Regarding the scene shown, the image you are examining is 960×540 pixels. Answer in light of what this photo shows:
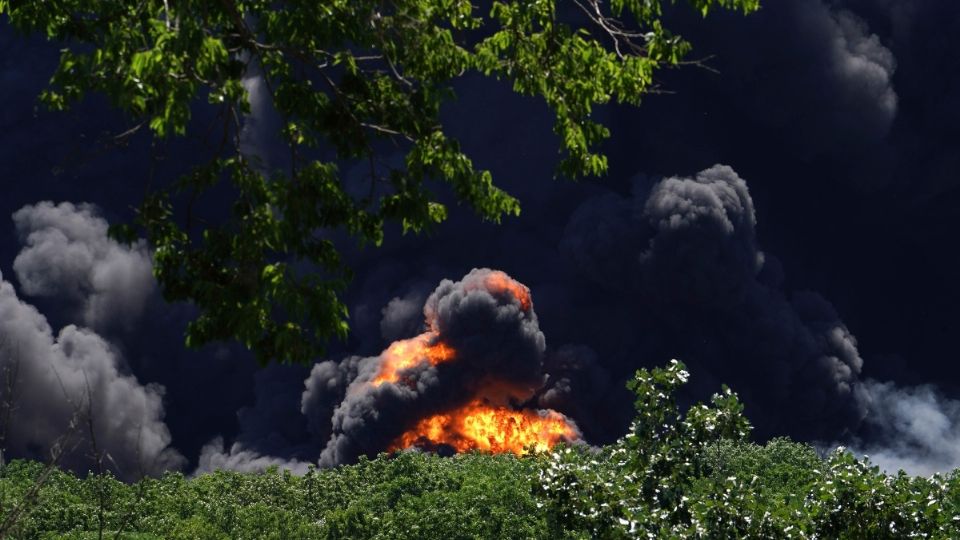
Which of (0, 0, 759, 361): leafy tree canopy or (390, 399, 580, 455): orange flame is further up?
(390, 399, 580, 455): orange flame

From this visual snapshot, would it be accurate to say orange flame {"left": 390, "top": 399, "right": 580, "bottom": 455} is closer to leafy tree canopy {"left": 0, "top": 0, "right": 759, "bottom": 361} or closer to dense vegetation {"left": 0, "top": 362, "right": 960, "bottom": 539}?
dense vegetation {"left": 0, "top": 362, "right": 960, "bottom": 539}

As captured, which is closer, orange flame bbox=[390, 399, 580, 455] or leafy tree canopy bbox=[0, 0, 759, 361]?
leafy tree canopy bbox=[0, 0, 759, 361]

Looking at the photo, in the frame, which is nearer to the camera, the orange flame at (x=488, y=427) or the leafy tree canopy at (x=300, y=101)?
the leafy tree canopy at (x=300, y=101)

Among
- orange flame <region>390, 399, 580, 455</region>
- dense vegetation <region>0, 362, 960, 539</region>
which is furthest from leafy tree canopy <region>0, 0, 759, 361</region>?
orange flame <region>390, 399, 580, 455</region>

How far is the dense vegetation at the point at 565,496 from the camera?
19.8m

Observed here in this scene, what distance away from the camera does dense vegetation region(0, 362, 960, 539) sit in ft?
64.8

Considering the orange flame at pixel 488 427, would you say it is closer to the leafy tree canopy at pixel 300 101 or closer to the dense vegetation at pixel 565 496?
the dense vegetation at pixel 565 496

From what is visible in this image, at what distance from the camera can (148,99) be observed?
1558 centimetres

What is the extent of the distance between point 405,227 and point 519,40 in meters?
3.16

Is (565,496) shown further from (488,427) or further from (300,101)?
(488,427)

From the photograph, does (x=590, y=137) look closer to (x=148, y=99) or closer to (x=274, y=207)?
(x=274, y=207)

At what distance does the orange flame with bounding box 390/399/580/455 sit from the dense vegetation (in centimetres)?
4823

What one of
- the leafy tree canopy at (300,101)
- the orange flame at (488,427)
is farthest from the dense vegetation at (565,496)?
the orange flame at (488,427)

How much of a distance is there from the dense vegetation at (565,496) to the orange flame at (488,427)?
48228mm
